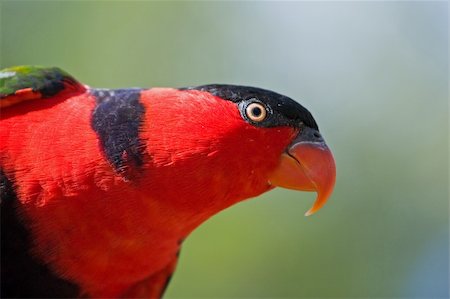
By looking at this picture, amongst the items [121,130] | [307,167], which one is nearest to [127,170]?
[121,130]

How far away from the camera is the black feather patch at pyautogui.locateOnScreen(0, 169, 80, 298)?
2.83 m

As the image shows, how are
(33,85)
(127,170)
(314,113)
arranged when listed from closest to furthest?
(127,170) → (33,85) → (314,113)

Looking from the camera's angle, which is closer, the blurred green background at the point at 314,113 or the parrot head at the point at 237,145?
the parrot head at the point at 237,145

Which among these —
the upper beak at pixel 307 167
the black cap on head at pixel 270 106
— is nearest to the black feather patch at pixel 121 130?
the black cap on head at pixel 270 106

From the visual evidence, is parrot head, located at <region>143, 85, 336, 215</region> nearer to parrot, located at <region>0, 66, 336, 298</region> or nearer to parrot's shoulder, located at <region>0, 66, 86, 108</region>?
parrot, located at <region>0, 66, 336, 298</region>

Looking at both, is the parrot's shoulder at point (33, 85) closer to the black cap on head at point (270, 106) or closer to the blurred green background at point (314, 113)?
the black cap on head at point (270, 106)

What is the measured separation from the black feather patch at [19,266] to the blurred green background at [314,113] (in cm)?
417

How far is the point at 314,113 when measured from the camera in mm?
8219

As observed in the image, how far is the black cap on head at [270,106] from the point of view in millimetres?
2902

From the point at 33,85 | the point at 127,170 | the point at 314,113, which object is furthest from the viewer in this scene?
the point at 314,113

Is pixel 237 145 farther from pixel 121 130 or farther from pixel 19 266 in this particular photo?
pixel 19 266

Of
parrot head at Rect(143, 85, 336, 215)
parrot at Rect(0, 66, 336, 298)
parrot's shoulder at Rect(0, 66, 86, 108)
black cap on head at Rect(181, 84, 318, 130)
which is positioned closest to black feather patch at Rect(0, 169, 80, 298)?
parrot at Rect(0, 66, 336, 298)

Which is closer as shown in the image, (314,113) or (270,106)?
(270,106)

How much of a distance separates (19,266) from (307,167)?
1384 mm
